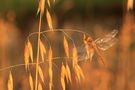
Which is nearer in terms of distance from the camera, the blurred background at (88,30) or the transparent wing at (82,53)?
the transparent wing at (82,53)

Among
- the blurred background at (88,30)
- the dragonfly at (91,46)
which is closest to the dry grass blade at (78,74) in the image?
the dragonfly at (91,46)

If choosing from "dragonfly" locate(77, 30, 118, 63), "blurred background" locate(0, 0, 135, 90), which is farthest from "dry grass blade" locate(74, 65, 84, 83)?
"blurred background" locate(0, 0, 135, 90)

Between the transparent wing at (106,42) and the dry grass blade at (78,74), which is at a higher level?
the transparent wing at (106,42)

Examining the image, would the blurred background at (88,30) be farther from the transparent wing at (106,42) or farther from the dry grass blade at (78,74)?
the dry grass blade at (78,74)

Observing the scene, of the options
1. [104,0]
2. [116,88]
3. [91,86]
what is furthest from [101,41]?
[104,0]

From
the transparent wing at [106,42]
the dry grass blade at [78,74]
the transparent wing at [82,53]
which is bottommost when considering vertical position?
the dry grass blade at [78,74]

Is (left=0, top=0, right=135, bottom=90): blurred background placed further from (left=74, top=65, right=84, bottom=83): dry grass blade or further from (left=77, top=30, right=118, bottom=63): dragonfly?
(left=74, top=65, right=84, bottom=83): dry grass blade

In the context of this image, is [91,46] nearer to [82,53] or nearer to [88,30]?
[82,53]

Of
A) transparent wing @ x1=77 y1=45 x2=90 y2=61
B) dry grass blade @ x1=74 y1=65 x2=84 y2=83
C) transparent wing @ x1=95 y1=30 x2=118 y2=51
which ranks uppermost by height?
transparent wing @ x1=95 y1=30 x2=118 y2=51

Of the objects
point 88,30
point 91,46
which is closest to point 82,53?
point 91,46
